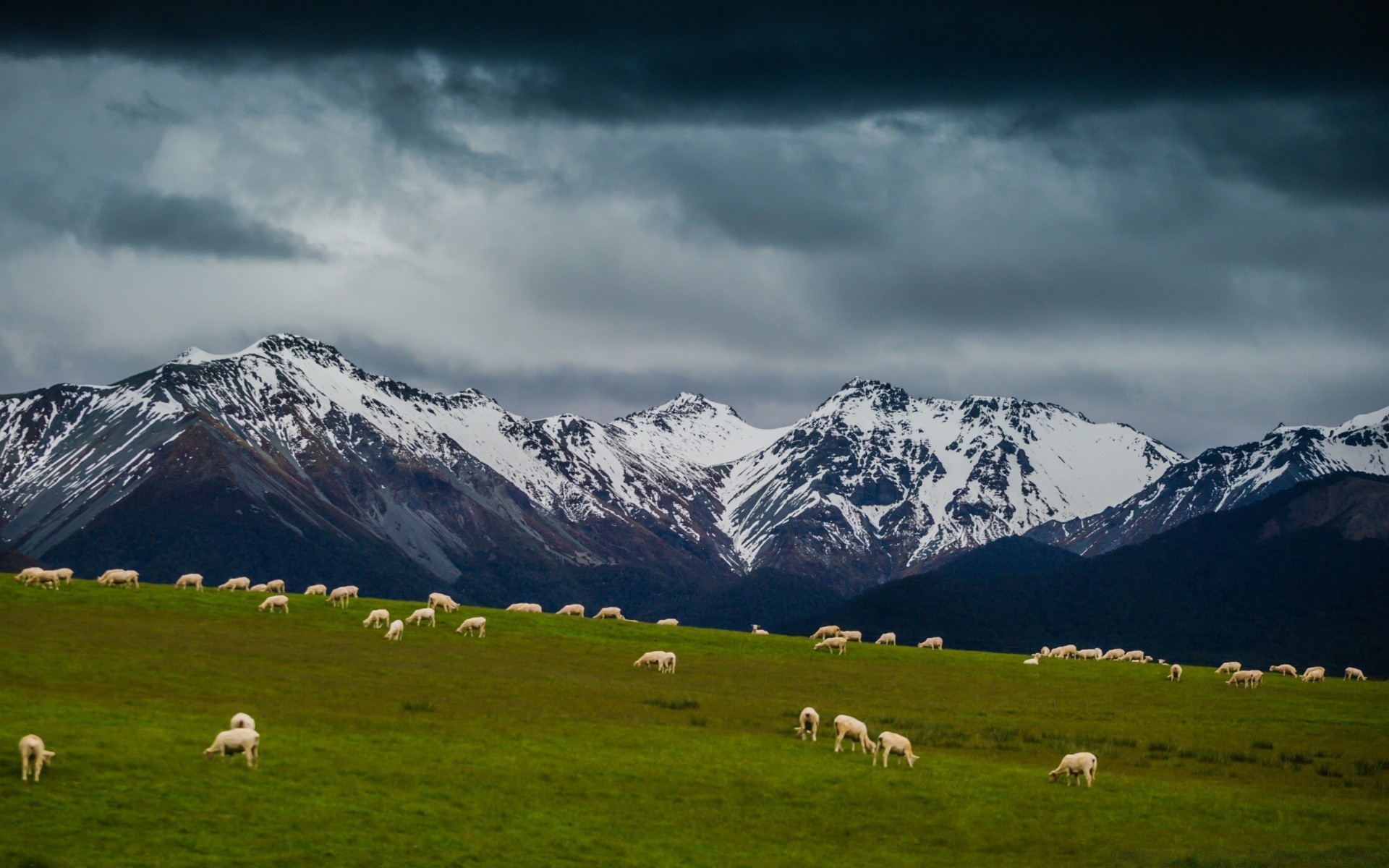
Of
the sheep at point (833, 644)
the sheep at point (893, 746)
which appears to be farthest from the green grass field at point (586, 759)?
the sheep at point (833, 644)

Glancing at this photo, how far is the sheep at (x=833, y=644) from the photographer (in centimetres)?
9104

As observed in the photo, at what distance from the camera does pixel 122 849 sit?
30.6 metres

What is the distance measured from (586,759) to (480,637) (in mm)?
33359

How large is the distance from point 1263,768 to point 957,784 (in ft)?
56.5

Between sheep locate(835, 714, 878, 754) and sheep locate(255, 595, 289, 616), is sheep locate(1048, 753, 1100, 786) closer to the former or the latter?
sheep locate(835, 714, 878, 754)

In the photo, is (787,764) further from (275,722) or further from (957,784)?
(275,722)

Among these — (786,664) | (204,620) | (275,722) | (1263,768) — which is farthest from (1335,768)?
(204,620)

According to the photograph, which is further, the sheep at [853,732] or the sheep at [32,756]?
the sheep at [853,732]

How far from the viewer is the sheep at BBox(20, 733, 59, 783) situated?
115 ft

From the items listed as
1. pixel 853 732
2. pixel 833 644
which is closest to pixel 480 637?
pixel 833 644

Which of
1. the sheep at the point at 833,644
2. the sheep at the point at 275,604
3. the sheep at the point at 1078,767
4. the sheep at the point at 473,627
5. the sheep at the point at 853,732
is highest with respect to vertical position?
the sheep at the point at 275,604

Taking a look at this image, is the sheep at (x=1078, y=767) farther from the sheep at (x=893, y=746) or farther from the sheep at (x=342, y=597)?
the sheep at (x=342, y=597)

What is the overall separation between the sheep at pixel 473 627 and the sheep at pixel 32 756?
42617mm

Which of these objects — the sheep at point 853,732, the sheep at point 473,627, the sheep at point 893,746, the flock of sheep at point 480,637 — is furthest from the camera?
the sheep at point 473,627
